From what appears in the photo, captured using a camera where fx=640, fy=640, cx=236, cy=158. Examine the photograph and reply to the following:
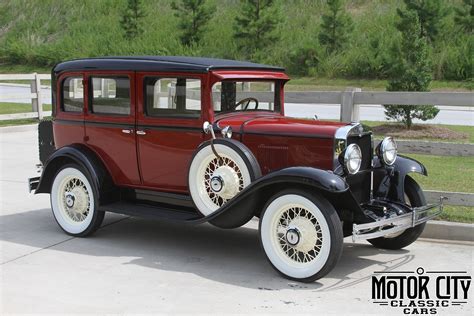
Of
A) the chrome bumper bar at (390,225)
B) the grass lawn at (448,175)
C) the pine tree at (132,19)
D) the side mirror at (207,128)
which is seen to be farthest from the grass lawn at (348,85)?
the side mirror at (207,128)

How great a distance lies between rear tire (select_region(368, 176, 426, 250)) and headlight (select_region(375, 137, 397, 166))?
345mm

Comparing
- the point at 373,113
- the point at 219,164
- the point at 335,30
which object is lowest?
the point at 373,113

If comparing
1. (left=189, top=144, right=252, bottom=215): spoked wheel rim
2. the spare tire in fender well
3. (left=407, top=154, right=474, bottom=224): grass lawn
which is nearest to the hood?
(left=189, top=144, right=252, bottom=215): spoked wheel rim

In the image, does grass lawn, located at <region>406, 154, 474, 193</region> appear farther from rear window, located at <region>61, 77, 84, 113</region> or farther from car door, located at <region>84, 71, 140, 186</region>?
rear window, located at <region>61, 77, 84, 113</region>

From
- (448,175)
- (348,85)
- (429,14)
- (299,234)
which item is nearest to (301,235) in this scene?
(299,234)

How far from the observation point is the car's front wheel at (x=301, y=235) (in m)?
4.86

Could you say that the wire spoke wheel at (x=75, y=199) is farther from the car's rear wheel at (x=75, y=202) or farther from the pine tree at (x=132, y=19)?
the pine tree at (x=132, y=19)

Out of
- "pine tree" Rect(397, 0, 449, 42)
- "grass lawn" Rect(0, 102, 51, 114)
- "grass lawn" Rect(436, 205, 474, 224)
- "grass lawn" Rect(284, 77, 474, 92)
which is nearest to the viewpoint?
"grass lawn" Rect(436, 205, 474, 224)

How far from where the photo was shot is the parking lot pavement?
14.9 feet

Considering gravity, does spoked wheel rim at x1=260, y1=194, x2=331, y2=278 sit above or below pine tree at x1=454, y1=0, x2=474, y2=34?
below

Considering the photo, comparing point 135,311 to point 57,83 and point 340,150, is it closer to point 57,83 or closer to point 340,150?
point 340,150

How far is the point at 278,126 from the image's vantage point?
5.55 metres

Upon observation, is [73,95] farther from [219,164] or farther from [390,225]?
[390,225]

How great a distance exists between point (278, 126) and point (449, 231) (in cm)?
215
